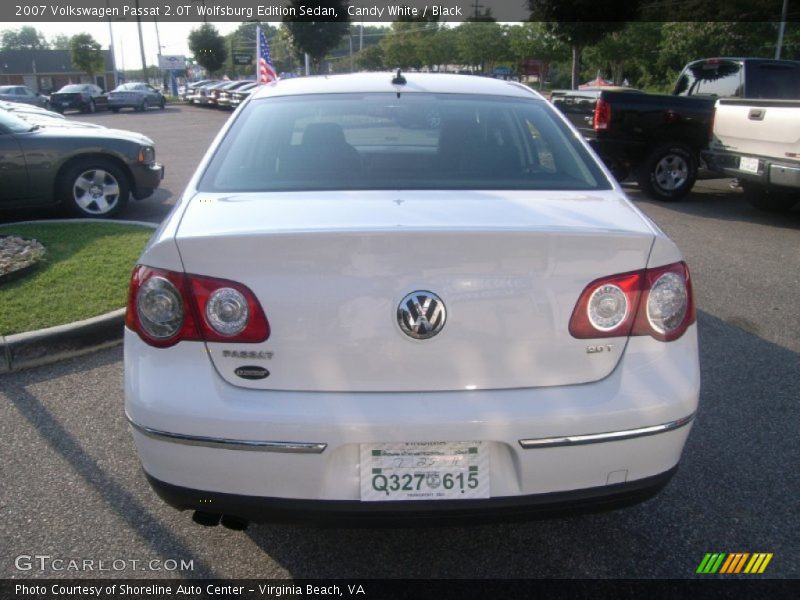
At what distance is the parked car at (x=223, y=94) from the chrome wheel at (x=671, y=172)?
28.8 metres

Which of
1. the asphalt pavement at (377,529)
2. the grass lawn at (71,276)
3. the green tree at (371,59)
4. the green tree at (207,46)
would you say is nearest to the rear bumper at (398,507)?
the asphalt pavement at (377,529)

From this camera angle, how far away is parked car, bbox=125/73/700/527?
7.00 feet

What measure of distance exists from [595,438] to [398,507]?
2.01ft

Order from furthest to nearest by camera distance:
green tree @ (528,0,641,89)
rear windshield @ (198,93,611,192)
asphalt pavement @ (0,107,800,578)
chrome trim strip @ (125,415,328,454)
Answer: green tree @ (528,0,641,89) < rear windshield @ (198,93,611,192) < asphalt pavement @ (0,107,800,578) < chrome trim strip @ (125,415,328,454)

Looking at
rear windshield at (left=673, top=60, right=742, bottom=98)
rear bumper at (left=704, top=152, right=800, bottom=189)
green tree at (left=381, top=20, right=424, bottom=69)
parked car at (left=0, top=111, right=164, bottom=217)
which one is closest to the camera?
parked car at (left=0, top=111, right=164, bottom=217)

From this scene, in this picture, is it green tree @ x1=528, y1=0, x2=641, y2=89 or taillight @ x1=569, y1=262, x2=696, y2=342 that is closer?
taillight @ x1=569, y1=262, x2=696, y2=342

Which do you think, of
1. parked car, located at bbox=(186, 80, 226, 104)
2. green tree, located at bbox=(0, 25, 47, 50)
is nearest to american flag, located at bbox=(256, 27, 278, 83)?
parked car, located at bbox=(186, 80, 226, 104)

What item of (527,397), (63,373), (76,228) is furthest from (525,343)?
(76,228)

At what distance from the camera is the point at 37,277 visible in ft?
18.2

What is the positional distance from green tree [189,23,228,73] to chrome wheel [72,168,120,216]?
59939 millimetres

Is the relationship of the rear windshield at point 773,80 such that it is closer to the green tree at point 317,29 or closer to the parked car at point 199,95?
the green tree at point 317,29

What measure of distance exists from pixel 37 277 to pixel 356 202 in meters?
4.01

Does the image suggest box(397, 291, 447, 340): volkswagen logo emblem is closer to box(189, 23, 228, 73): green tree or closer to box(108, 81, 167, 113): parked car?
box(108, 81, 167, 113): parked car

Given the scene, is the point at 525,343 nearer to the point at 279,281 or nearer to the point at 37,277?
the point at 279,281
